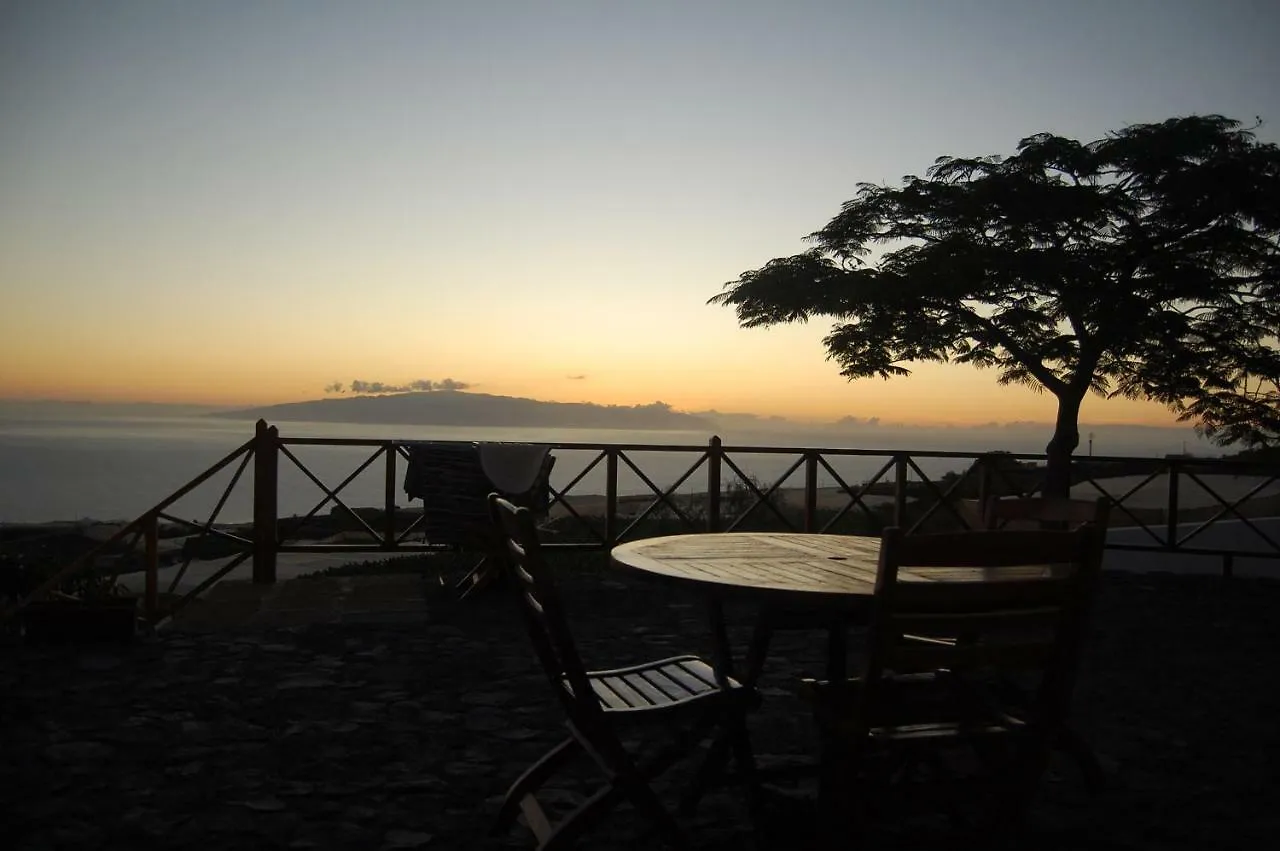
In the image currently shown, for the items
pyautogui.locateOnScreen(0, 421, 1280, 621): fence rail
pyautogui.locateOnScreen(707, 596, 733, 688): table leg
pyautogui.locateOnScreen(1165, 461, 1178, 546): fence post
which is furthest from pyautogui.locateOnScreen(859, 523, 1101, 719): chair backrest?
pyautogui.locateOnScreen(1165, 461, 1178, 546): fence post

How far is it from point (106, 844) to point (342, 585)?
4.14 metres

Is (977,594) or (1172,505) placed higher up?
(977,594)

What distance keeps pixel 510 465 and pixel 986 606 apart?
450 cm

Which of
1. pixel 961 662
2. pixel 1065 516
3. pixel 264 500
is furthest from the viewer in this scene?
pixel 264 500

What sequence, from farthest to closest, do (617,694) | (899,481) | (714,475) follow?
1. (899,481)
2. (714,475)
3. (617,694)

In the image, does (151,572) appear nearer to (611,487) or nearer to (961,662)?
(611,487)

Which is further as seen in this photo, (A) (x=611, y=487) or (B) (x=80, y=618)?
(A) (x=611, y=487)

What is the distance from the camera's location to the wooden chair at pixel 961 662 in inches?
73.0

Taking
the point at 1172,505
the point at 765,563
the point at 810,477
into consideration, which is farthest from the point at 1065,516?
the point at 1172,505

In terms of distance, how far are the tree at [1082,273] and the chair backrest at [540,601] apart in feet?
25.9

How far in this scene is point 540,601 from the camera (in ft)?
6.87

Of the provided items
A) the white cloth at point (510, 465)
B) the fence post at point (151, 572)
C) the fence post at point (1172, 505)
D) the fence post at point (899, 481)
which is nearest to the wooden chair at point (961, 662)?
the white cloth at point (510, 465)

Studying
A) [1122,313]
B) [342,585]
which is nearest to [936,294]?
[1122,313]

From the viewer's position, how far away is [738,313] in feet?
37.7
